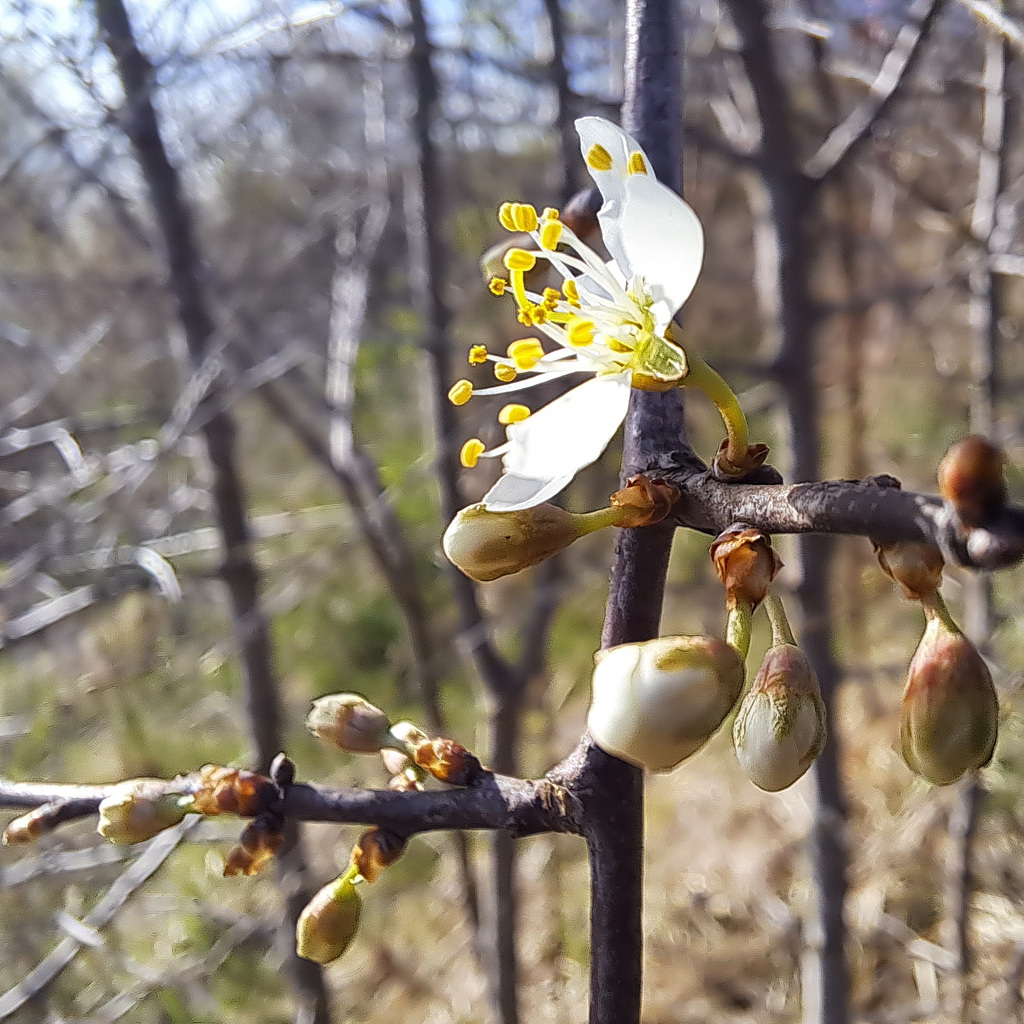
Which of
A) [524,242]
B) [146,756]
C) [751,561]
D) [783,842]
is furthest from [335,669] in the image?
[751,561]

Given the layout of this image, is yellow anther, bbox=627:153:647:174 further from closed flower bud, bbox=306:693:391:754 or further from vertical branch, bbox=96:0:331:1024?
vertical branch, bbox=96:0:331:1024

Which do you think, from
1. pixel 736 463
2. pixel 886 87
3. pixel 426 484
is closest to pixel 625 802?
pixel 736 463

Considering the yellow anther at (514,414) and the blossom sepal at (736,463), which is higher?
the yellow anther at (514,414)

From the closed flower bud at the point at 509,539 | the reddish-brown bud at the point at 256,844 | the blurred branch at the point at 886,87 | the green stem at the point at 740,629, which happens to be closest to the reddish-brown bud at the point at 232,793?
the reddish-brown bud at the point at 256,844

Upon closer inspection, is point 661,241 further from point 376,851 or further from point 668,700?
point 376,851

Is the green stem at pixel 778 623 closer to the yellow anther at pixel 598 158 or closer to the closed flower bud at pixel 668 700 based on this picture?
the closed flower bud at pixel 668 700

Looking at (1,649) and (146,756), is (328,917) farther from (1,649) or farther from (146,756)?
(146,756)

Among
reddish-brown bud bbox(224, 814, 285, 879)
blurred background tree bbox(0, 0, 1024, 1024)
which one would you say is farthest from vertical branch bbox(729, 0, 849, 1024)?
reddish-brown bud bbox(224, 814, 285, 879)
